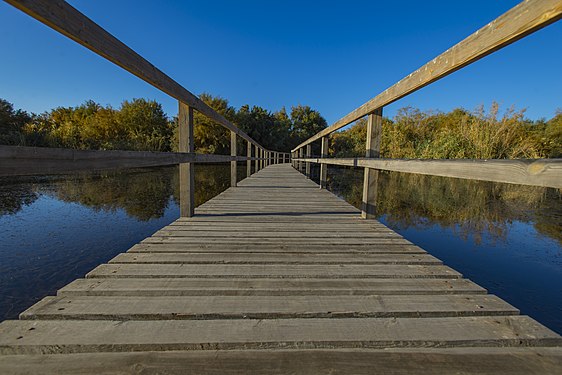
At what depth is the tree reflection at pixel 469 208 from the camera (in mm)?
4129

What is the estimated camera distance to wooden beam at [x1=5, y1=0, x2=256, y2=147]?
0.84m

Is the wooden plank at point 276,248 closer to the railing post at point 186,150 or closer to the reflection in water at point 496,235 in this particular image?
the railing post at point 186,150

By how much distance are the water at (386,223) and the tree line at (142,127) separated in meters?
14.0

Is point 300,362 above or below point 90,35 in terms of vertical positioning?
below

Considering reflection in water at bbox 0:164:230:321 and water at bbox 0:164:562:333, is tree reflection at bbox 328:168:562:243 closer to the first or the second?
water at bbox 0:164:562:333

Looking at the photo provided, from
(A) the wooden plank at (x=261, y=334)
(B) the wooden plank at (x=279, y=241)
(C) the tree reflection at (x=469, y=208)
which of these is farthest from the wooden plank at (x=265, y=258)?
(C) the tree reflection at (x=469, y=208)

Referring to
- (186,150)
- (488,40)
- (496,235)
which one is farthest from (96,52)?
(496,235)

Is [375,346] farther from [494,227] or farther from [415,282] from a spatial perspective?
[494,227]

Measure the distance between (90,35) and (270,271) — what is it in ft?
4.68

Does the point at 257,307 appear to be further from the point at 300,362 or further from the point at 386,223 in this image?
the point at 386,223

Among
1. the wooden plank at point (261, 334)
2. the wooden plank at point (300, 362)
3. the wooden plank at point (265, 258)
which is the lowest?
the wooden plank at point (300, 362)

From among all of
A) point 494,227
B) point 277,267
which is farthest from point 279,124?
point 277,267

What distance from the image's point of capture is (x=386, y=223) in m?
4.50

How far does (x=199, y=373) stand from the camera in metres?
0.70
